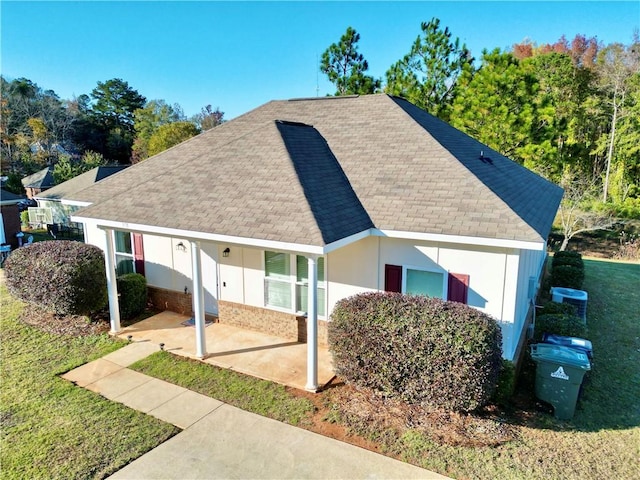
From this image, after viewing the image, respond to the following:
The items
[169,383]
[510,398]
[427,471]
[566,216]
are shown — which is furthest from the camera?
[566,216]

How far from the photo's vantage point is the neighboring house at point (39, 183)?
116ft

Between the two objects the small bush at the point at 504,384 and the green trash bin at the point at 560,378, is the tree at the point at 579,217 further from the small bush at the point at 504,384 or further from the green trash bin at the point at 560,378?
the small bush at the point at 504,384

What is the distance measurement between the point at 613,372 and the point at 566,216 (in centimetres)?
1691

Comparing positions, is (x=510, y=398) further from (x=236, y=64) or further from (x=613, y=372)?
(x=236, y=64)

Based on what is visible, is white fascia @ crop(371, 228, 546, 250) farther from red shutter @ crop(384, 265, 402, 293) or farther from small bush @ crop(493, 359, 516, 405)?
small bush @ crop(493, 359, 516, 405)

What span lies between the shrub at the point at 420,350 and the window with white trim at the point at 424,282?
1387mm

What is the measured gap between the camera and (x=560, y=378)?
269 inches

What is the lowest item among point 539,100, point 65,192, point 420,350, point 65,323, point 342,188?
point 65,323

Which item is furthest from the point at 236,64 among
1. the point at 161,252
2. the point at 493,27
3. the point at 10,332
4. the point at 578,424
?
the point at 578,424

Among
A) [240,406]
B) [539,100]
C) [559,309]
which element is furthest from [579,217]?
[240,406]

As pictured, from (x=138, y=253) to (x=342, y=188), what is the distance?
680 centimetres

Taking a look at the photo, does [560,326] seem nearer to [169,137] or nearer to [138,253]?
[138,253]

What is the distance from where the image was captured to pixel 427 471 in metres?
5.61

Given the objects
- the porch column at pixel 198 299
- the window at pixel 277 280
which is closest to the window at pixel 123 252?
the porch column at pixel 198 299
